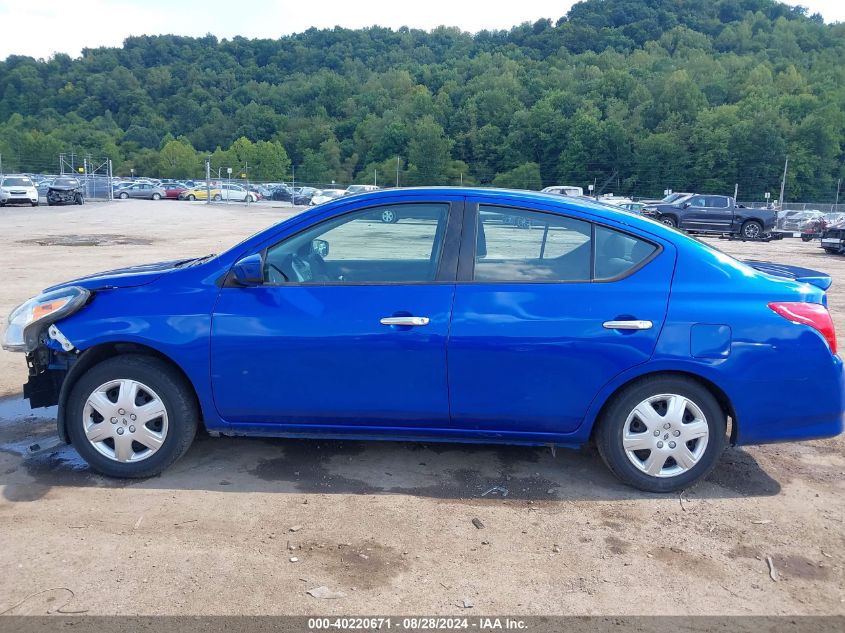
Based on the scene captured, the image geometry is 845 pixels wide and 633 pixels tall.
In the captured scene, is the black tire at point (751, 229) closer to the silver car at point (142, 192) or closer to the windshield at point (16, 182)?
the windshield at point (16, 182)

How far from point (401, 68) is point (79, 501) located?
141m

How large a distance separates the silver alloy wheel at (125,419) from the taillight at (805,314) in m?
3.47

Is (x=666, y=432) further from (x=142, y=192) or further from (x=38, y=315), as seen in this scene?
(x=142, y=192)

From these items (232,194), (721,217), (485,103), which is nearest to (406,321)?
(721,217)

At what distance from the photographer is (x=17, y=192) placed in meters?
35.2

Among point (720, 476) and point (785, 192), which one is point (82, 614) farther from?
point (785, 192)

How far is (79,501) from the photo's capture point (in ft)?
13.1

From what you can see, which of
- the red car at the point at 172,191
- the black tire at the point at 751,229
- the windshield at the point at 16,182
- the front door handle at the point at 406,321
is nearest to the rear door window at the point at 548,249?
the front door handle at the point at 406,321

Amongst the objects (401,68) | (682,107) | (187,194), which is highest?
(401,68)

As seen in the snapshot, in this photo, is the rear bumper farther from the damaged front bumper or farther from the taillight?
the damaged front bumper

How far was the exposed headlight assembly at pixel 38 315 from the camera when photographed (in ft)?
13.9

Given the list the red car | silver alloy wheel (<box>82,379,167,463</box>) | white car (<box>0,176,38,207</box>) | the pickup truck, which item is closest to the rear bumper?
silver alloy wheel (<box>82,379,167,463</box>)

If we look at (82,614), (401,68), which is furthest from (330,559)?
(401,68)

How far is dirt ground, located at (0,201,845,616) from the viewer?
3139mm
